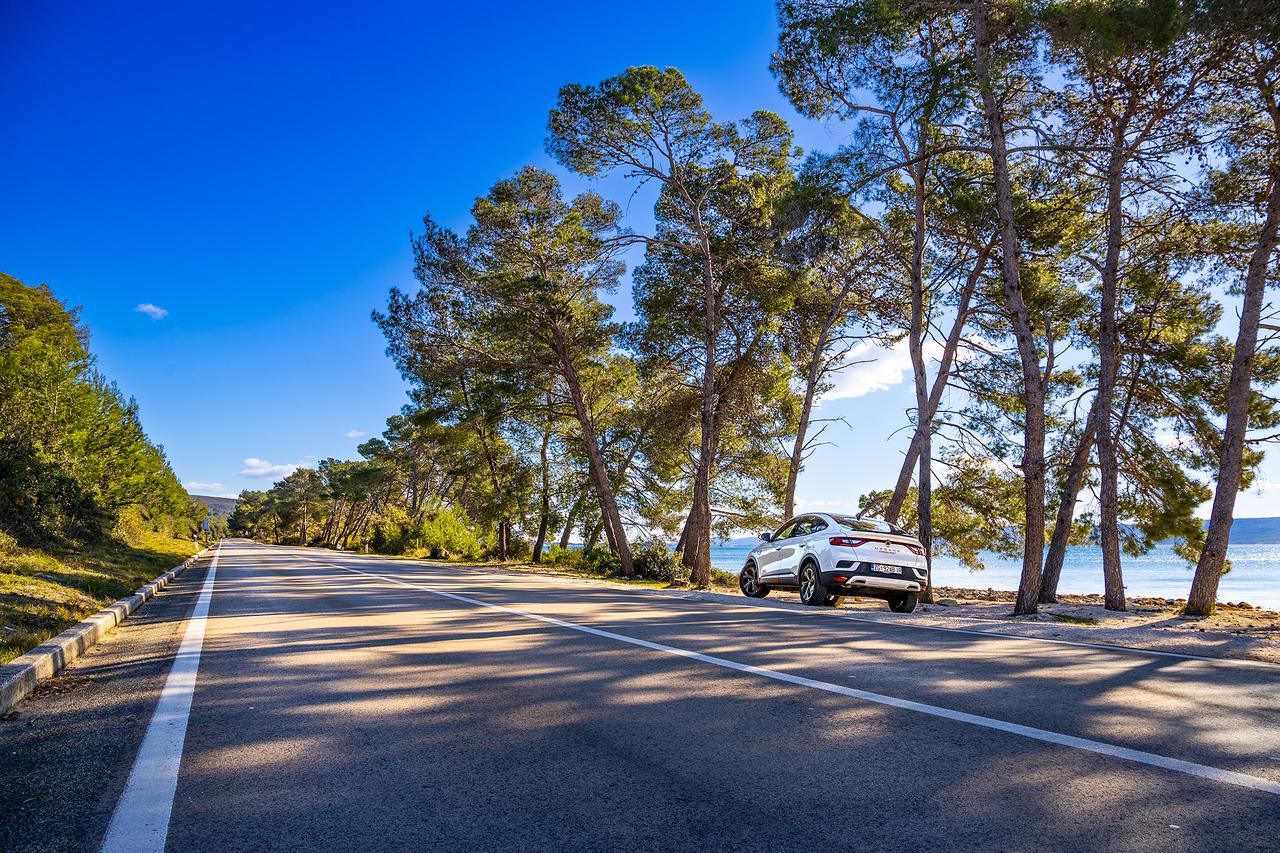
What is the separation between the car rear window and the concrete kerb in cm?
1015

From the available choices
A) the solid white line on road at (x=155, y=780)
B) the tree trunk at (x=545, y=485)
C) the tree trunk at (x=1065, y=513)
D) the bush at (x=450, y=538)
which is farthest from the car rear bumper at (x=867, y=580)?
the bush at (x=450, y=538)

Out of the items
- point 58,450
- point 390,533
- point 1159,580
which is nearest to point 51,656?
point 58,450

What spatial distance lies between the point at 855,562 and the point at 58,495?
59.6 ft

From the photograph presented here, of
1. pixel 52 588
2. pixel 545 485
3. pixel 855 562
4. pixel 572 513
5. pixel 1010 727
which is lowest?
pixel 52 588

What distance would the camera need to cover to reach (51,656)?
19.2 ft

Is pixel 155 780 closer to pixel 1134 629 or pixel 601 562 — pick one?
pixel 1134 629

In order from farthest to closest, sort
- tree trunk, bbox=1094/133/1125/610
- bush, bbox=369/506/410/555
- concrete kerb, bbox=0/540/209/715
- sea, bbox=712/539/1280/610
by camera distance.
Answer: bush, bbox=369/506/410/555
sea, bbox=712/539/1280/610
tree trunk, bbox=1094/133/1125/610
concrete kerb, bbox=0/540/209/715

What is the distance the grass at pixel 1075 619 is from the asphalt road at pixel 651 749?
421 cm

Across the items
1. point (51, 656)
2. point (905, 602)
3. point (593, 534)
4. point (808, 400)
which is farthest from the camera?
point (593, 534)

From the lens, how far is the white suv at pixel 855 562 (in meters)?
11.6

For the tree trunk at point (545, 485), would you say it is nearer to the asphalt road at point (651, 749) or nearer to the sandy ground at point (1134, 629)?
the sandy ground at point (1134, 629)

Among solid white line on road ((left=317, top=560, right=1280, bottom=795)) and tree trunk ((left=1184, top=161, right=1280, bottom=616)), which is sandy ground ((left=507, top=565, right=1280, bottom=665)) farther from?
solid white line on road ((left=317, top=560, right=1280, bottom=795))

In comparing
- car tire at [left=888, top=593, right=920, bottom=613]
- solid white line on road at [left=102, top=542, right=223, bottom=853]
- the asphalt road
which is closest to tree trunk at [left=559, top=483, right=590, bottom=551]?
car tire at [left=888, top=593, right=920, bottom=613]

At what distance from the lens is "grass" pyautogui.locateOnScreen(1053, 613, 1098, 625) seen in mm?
10633
